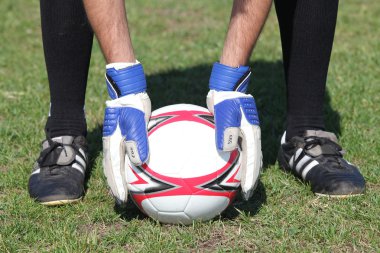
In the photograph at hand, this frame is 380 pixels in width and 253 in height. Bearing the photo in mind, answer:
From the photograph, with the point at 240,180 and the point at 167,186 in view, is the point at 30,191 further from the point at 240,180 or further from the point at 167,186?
the point at 240,180

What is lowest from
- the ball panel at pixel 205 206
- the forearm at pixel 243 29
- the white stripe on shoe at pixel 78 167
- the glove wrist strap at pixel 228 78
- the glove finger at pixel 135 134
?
the ball panel at pixel 205 206

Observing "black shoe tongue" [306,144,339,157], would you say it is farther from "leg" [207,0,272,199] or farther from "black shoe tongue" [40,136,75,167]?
"black shoe tongue" [40,136,75,167]

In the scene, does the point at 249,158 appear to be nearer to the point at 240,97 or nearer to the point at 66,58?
the point at 240,97

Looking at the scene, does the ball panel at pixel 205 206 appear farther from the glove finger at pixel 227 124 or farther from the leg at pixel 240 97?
the glove finger at pixel 227 124

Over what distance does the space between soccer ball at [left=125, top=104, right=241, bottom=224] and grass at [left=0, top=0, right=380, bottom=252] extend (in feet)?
0.33

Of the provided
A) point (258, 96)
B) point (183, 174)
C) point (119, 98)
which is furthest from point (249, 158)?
point (258, 96)

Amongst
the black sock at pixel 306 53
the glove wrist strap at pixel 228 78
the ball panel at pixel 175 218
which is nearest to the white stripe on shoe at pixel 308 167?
the black sock at pixel 306 53

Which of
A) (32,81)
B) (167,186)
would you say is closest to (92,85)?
(32,81)

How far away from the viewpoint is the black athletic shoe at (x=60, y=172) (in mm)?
3029

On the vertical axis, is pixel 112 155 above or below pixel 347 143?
above

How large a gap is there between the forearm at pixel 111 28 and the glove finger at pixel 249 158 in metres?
0.56

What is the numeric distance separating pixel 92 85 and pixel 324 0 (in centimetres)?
212

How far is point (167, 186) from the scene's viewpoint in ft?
8.85

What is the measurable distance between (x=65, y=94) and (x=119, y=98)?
1.95 ft
